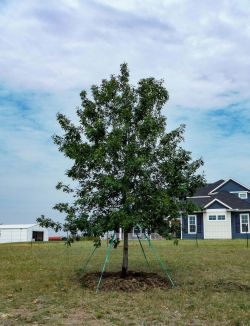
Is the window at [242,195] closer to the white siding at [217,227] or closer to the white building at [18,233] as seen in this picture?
the white siding at [217,227]

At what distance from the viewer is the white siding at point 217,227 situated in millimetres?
43719

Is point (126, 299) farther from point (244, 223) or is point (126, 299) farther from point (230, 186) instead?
point (230, 186)

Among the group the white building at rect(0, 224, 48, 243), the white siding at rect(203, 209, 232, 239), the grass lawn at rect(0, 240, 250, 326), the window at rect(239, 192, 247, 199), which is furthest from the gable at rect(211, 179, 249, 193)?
the grass lawn at rect(0, 240, 250, 326)

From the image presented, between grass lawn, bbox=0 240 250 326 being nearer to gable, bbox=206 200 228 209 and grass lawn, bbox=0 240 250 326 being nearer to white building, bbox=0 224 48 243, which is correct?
gable, bbox=206 200 228 209

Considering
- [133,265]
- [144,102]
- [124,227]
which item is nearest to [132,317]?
[124,227]

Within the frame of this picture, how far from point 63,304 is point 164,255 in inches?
519

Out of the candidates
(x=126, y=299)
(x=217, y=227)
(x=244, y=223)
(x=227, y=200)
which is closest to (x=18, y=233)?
(x=217, y=227)

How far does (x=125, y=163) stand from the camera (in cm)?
1342

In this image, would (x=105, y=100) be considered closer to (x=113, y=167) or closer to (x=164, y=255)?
(x=113, y=167)

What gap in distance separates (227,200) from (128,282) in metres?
33.7

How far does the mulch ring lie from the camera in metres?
12.9

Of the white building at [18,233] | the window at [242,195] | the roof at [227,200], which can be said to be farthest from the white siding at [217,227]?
the white building at [18,233]

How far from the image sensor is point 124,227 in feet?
42.2

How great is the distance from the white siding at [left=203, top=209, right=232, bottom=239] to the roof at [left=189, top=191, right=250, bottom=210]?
99cm
